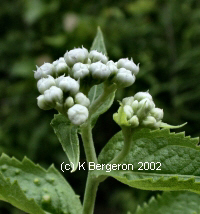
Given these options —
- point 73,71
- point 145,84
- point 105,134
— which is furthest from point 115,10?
point 73,71

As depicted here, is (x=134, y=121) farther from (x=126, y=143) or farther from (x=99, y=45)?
(x=99, y=45)

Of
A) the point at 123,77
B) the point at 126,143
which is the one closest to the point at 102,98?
the point at 123,77

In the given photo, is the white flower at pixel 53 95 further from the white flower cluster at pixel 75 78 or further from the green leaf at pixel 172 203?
the green leaf at pixel 172 203

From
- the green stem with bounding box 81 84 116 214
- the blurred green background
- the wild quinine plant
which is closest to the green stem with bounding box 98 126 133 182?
the wild quinine plant

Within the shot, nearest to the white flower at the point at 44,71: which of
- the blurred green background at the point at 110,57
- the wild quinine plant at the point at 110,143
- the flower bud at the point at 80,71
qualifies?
the wild quinine plant at the point at 110,143

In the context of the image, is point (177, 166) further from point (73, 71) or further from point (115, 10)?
point (115, 10)

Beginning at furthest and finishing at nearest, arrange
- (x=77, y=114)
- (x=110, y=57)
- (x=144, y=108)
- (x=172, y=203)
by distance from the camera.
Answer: (x=110, y=57)
(x=172, y=203)
(x=144, y=108)
(x=77, y=114)
